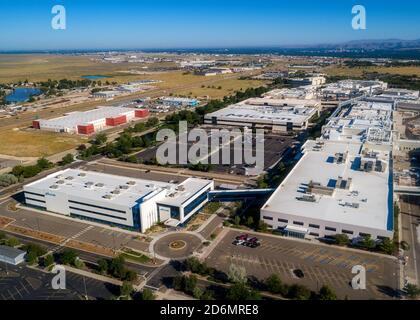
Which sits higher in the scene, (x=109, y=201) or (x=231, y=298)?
(x=109, y=201)

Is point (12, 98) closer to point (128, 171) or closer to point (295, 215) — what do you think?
point (128, 171)

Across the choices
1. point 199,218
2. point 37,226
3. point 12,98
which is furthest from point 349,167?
point 12,98

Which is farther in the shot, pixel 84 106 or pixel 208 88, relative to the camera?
pixel 208 88

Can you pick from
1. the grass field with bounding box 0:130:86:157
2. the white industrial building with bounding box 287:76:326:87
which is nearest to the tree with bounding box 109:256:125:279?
the grass field with bounding box 0:130:86:157

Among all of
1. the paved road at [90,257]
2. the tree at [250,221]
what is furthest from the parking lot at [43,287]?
the tree at [250,221]

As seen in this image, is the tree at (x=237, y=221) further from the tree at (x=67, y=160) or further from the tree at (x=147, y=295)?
the tree at (x=67, y=160)
